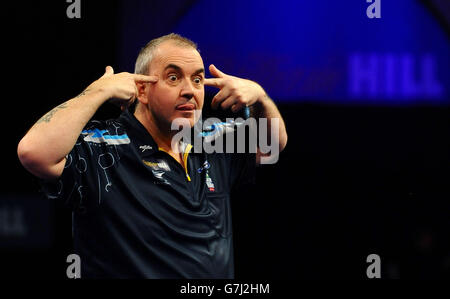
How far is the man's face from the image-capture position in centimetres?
204

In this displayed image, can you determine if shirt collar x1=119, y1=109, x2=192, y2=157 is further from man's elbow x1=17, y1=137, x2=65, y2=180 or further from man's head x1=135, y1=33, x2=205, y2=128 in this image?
man's elbow x1=17, y1=137, x2=65, y2=180

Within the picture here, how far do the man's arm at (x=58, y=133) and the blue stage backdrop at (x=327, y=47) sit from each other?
6.28ft

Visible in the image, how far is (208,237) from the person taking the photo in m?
1.96

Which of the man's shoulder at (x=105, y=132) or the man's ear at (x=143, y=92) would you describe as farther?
the man's ear at (x=143, y=92)

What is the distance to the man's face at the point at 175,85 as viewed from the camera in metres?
2.04

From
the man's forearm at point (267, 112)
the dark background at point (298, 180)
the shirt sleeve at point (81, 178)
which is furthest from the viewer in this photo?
the dark background at point (298, 180)

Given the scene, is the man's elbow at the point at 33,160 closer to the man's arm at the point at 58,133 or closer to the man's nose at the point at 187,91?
the man's arm at the point at 58,133

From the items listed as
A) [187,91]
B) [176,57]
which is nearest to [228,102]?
[187,91]

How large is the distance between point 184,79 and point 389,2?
2214 mm

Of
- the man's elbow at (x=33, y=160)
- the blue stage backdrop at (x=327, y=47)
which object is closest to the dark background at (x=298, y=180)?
the blue stage backdrop at (x=327, y=47)

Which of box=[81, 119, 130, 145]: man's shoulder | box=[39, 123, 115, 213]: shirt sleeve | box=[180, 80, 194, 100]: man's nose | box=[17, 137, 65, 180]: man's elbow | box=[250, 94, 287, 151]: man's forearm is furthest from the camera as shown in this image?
box=[250, 94, 287, 151]: man's forearm

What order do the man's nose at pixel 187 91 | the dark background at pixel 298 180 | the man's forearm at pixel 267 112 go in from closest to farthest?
the man's nose at pixel 187 91 < the man's forearm at pixel 267 112 < the dark background at pixel 298 180

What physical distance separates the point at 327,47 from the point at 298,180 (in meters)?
1.03

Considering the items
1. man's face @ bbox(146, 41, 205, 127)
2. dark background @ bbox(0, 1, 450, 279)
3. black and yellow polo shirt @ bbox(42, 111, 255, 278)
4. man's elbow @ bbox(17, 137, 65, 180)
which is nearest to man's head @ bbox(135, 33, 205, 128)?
man's face @ bbox(146, 41, 205, 127)
